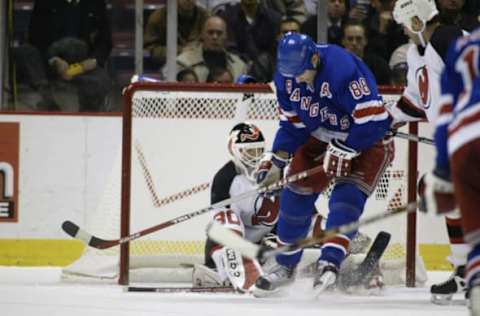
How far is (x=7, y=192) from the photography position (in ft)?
22.1

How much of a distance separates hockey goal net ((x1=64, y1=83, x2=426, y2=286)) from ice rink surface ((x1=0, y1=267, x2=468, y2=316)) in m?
0.23

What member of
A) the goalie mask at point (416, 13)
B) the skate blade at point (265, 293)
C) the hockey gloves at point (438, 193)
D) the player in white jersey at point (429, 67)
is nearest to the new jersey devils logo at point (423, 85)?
the player in white jersey at point (429, 67)

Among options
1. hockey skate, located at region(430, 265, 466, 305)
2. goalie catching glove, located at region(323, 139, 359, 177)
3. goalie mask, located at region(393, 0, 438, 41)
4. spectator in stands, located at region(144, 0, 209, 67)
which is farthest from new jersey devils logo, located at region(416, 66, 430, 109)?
spectator in stands, located at region(144, 0, 209, 67)

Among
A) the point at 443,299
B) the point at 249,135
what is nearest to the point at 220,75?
the point at 249,135

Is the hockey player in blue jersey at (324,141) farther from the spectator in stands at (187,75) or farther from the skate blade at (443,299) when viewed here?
the spectator in stands at (187,75)

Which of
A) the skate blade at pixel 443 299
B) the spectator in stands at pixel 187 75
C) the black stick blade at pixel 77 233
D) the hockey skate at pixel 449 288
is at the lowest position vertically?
the skate blade at pixel 443 299

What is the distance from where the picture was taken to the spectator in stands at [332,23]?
22.5 feet

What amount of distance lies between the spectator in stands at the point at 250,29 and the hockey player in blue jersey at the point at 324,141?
1.51 meters

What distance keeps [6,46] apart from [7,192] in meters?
0.79

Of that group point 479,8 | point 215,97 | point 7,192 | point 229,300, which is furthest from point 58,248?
point 479,8

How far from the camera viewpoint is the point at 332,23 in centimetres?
686

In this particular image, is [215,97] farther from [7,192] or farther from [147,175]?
[7,192]

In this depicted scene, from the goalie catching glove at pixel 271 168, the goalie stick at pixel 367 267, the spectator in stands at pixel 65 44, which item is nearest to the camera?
the goalie catching glove at pixel 271 168

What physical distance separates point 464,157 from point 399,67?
367 centimetres
